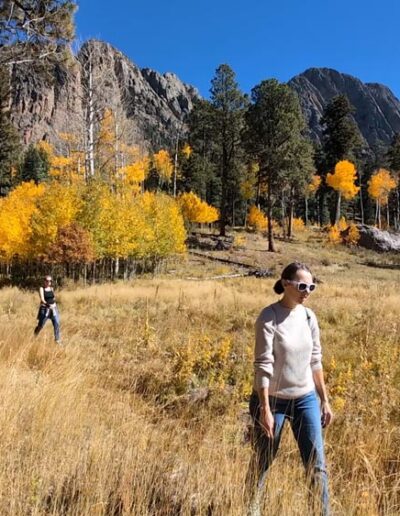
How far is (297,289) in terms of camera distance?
2.87m

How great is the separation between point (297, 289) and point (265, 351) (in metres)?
0.45

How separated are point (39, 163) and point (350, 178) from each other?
4595 centimetres

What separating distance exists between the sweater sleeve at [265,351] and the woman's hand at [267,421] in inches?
5.7

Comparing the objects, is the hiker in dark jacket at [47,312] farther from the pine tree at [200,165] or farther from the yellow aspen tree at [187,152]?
the yellow aspen tree at [187,152]

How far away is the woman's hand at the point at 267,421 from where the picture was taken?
104 inches

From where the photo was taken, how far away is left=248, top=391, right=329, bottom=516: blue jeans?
2.62 m

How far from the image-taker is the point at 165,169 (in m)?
61.2

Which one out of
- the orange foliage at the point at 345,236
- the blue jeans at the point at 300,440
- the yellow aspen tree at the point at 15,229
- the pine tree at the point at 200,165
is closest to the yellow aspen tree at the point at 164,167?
the pine tree at the point at 200,165

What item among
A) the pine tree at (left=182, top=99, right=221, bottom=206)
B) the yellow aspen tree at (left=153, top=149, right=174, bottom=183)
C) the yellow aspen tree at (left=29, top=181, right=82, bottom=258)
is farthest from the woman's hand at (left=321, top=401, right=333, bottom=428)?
the yellow aspen tree at (left=153, top=149, right=174, bottom=183)

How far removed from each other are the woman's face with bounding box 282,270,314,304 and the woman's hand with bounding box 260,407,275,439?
71cm

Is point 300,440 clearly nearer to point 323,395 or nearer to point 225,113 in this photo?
point 323,395

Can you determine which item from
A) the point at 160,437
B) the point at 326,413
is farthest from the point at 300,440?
the point at 160,437

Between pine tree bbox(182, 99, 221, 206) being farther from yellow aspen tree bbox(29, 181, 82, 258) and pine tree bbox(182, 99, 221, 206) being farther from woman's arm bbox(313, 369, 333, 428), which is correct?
woman's arm bbox(313, 369, 333, 428)

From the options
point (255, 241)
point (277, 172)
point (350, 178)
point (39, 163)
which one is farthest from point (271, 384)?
point (39, 163)
